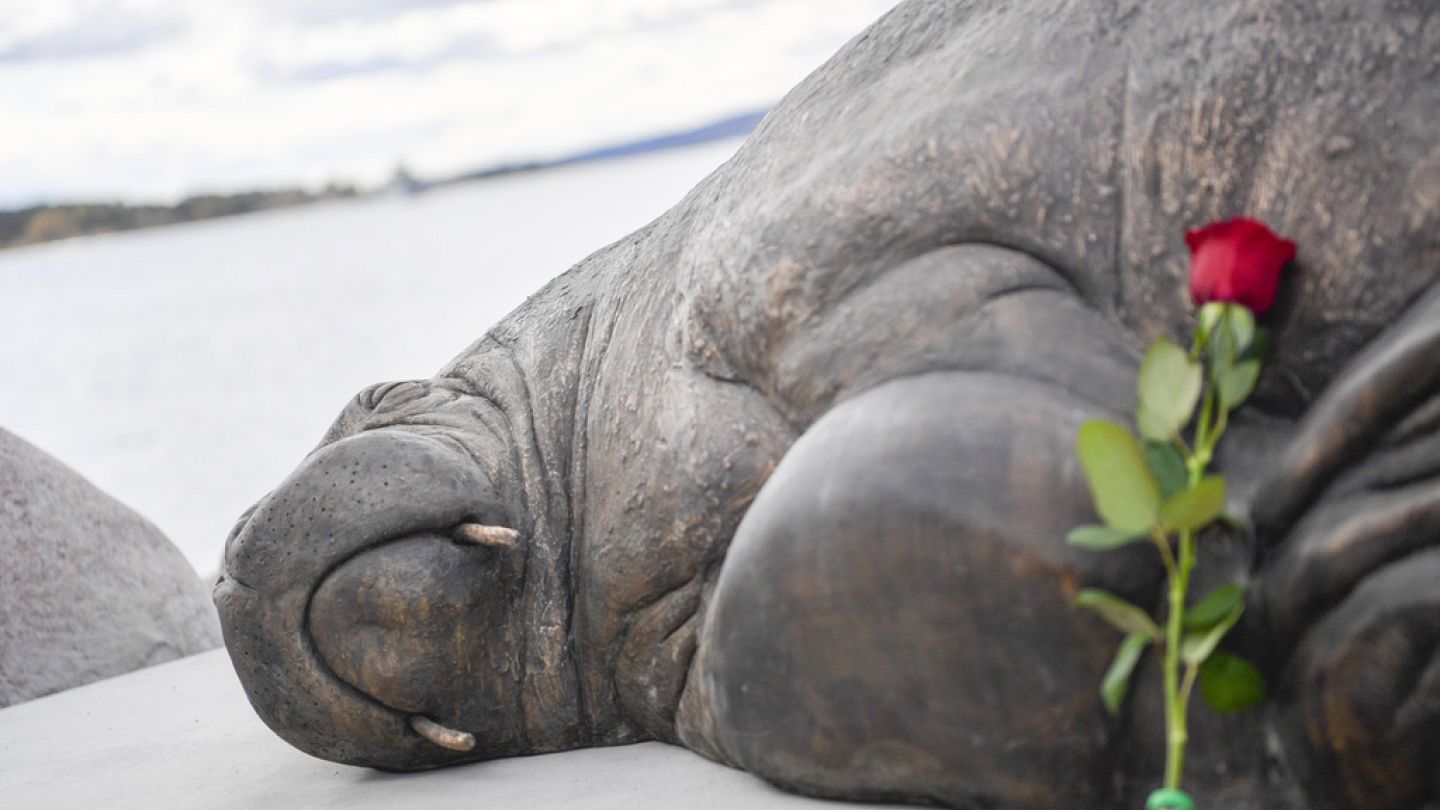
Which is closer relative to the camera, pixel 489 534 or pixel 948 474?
pixel 948 474

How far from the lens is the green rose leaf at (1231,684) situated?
2055 mm

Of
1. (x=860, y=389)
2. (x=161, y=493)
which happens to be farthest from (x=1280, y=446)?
(x=161, y=493)

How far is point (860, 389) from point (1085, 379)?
1.13ft

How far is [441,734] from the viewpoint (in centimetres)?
289

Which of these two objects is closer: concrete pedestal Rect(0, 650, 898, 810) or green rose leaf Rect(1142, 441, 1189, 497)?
green rose leaf Rect(1142, 441, 1189, 497)

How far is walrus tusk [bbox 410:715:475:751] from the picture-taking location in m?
2.88

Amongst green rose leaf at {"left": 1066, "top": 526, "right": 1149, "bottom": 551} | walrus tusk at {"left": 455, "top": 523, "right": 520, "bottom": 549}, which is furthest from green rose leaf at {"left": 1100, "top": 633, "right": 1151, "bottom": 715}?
walrus tusk at {"left": 455, "top": 523, "right": 520, "bottom": 549}

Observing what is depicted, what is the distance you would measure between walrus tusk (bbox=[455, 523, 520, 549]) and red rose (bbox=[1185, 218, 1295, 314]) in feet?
4.19

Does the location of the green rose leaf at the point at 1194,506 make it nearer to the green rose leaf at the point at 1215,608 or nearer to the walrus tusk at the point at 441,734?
the green rose leaf at the point at 1215,608

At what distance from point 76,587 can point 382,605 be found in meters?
2.06

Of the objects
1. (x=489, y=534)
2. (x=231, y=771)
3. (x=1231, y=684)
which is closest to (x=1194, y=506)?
(x=1231, y=684)

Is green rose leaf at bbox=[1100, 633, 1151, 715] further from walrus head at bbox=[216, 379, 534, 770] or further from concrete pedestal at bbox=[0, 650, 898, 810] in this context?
walrus head at bbox=[216, 379, 534, 770]

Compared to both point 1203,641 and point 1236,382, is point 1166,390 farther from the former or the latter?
point 1203,641

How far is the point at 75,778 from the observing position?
3.36m
